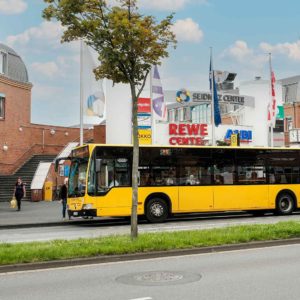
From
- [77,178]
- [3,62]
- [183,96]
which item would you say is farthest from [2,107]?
[77,178]

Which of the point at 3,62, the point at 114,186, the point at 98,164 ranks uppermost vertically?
the point at 3,62

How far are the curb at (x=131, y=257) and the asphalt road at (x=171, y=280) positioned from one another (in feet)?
0.84

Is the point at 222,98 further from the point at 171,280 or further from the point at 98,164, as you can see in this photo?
the point at 171,280

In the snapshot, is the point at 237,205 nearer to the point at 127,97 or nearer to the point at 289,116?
the point at 127,97

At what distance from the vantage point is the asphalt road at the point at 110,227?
16266mm

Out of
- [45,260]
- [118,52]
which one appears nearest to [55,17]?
[118,52]

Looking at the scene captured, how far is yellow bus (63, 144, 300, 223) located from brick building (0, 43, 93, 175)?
21.0 m

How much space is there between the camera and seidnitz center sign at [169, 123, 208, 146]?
40.9 m

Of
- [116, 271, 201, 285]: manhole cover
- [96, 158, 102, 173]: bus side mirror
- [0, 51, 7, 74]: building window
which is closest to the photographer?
[116, 271, 201, 285]: manhole cover

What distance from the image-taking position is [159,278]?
851cm

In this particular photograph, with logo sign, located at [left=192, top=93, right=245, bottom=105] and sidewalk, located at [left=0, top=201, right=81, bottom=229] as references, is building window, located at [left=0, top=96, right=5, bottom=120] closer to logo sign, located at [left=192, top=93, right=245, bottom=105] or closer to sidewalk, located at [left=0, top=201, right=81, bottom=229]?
sidewalk, located at [left=0, top=201, right=81, bottom=229]

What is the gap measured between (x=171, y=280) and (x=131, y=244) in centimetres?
303

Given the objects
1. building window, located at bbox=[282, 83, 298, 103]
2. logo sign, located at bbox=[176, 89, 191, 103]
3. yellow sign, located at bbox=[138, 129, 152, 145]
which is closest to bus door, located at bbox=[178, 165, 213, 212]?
yellow sign, located at bbox=[138, 129, 152, 145]

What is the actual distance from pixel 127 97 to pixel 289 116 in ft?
96.6
